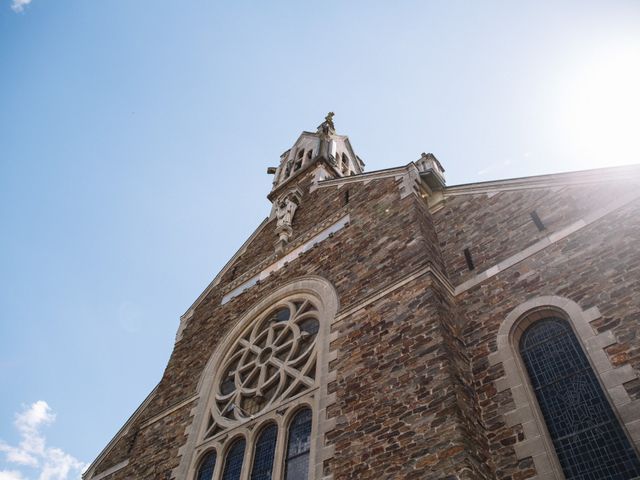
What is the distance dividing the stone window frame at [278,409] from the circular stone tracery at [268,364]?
23cm

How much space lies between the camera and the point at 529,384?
8039 mm

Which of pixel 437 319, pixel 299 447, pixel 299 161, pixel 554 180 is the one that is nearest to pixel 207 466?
pixel 299 447

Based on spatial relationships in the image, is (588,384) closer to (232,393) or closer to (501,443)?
(501,443)

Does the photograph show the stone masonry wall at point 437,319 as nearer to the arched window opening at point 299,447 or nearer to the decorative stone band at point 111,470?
the decorative stone band at point 111,470

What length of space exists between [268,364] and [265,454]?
2.21m

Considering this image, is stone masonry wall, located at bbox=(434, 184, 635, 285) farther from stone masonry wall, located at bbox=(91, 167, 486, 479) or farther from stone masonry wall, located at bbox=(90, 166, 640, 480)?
stone masonry wall, located at bbox=(91, 167, 486, 479)

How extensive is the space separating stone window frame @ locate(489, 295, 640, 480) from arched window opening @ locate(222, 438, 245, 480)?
16.8 ft

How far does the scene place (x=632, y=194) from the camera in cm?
884

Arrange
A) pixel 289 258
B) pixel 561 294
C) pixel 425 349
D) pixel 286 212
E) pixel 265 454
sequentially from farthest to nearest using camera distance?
pixel 286 212, pixel 289 258, pixel 265 454, pixel 425 349, pixel 561 294

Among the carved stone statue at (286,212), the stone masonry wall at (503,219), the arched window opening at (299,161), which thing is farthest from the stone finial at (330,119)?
the stone masonry wall at (503,219)

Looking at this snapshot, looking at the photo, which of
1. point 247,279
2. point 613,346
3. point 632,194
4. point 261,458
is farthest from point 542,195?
point 247,279

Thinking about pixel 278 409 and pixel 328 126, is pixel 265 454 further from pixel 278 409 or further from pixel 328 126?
pixel 328 126

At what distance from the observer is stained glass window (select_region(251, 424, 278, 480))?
31.4ft

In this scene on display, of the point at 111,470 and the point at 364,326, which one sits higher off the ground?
the point at 364,326
